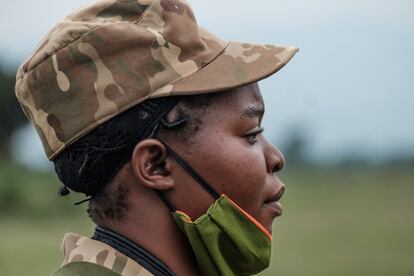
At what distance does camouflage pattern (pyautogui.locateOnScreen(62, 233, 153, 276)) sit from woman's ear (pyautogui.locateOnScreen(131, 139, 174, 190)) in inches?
10.7

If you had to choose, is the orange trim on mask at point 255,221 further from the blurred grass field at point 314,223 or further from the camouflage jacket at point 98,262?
the blurred grass field at point 314,223

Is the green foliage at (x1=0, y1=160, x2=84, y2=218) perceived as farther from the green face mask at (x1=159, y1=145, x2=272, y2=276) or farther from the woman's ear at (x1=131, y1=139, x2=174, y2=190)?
the woman's ear at (x1=131, y1=139, x2=174, y2=190)

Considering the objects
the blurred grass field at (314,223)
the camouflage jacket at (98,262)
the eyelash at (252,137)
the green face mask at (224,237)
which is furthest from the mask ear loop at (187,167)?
the blurred grass field at (314,223)

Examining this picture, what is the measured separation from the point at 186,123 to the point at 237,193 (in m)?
0.31

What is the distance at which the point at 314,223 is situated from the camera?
31250 millimetres

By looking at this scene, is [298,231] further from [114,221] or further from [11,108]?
[114,221]

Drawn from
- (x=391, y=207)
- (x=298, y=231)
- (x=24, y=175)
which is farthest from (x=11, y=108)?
(x=391, y=207)

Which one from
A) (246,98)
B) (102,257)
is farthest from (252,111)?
(102,257)

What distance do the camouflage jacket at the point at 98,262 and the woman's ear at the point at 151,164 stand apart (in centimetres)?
27

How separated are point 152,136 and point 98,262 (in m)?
0.48

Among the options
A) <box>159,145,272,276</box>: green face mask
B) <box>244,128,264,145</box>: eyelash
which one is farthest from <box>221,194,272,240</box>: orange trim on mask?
<box>244,128,264,145</box>: eyelash

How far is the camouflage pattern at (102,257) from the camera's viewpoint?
3744mm

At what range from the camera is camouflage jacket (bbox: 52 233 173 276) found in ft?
12.3

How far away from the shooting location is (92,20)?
384 centimetres
